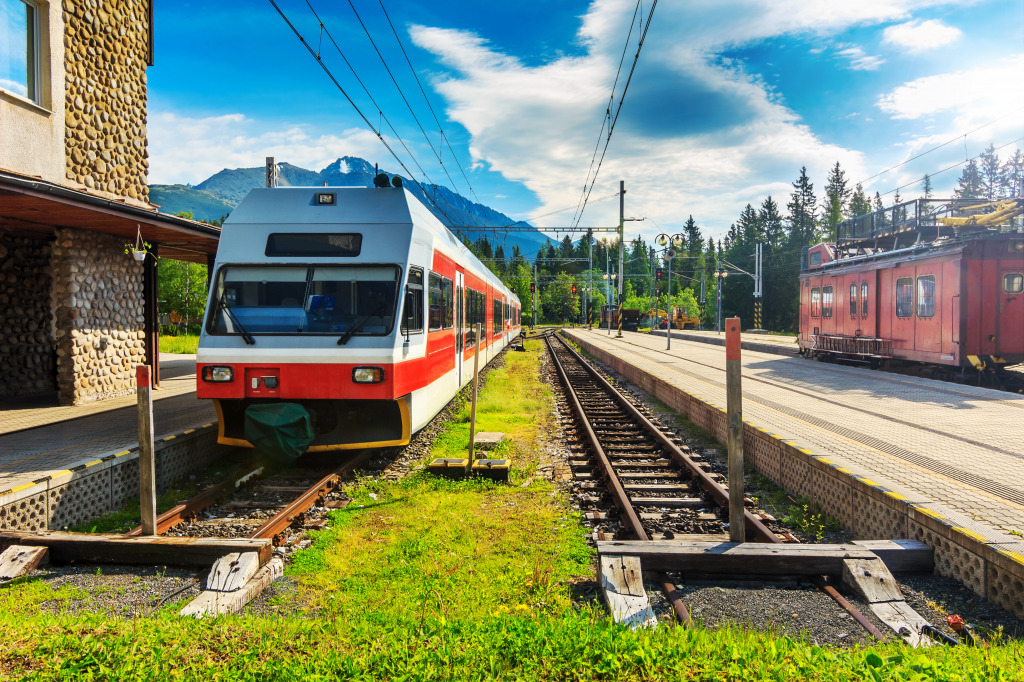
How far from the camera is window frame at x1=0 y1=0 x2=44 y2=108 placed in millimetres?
9992

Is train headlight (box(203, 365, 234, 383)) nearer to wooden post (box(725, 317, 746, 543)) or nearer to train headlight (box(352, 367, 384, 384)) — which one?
train headlight (box(352, 367, 384, 384))

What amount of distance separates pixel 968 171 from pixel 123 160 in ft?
337

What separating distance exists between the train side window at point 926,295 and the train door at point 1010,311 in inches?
52.0

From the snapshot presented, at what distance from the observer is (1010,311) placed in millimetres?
14578

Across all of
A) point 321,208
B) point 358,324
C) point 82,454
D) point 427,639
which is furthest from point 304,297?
point 427,639

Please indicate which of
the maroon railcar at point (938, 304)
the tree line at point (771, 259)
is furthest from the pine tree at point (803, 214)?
the maroon railcar at point (938, 304)

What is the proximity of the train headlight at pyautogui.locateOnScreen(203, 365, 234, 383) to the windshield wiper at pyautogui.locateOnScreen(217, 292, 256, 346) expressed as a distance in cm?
38

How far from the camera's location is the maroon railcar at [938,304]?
47.3 ft

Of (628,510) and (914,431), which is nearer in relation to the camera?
(628,510)

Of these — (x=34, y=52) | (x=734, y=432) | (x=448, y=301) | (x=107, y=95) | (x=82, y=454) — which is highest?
(x=34, y=52)

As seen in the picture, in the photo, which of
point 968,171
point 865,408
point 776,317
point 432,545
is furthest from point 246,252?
point 968,171

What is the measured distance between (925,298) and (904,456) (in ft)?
36.4

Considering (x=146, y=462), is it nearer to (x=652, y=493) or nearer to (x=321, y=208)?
(x=321, y=208)

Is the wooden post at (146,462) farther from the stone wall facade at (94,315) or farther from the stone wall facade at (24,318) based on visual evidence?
A: the stone wall facade at (24,318)
